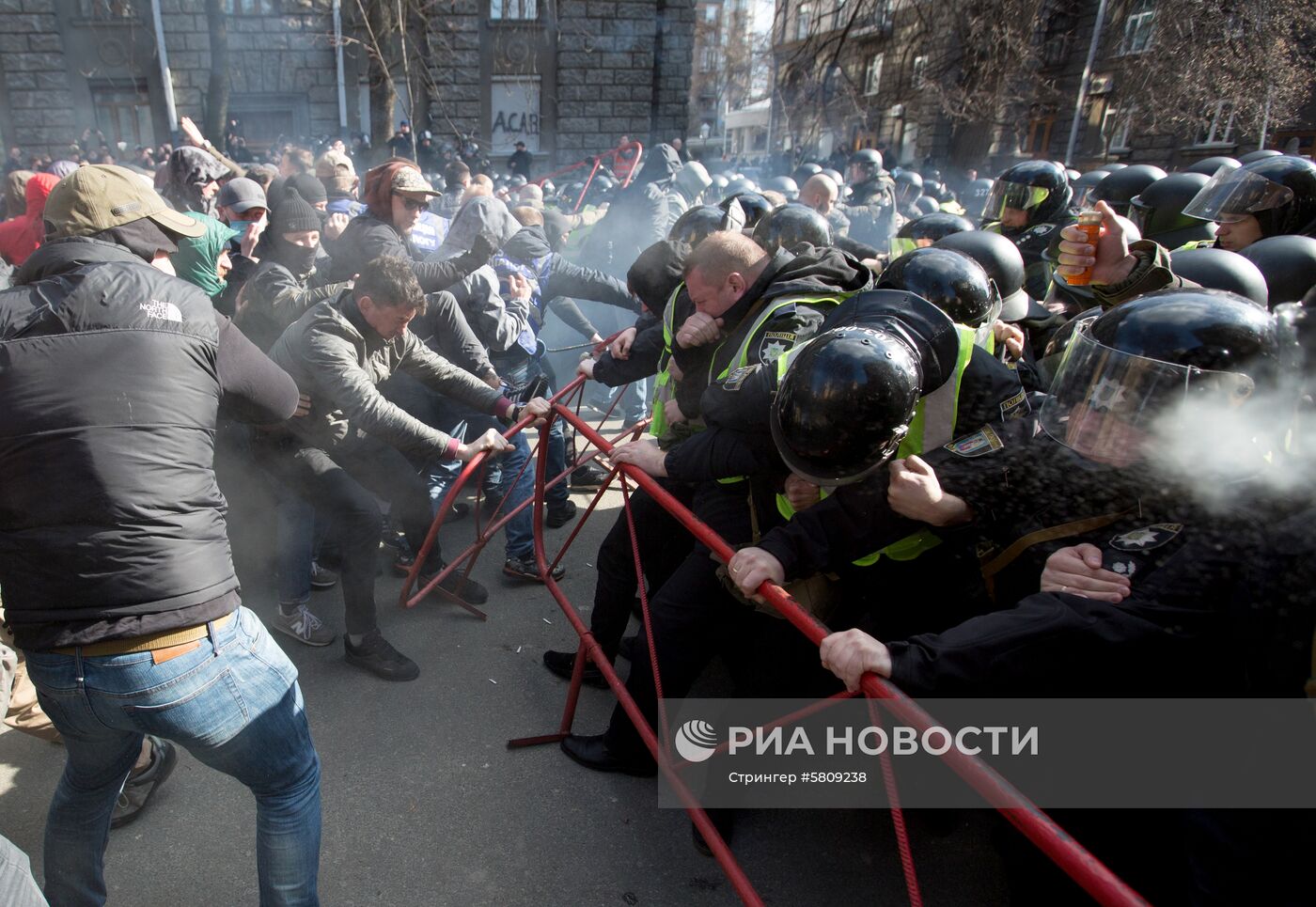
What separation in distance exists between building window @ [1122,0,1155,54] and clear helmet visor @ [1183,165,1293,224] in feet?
54.6

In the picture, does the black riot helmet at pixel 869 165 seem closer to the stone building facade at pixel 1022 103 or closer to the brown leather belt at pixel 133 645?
the stone building facade at pixel 1022 103

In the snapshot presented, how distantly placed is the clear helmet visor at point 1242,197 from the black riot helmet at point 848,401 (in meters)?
3.31

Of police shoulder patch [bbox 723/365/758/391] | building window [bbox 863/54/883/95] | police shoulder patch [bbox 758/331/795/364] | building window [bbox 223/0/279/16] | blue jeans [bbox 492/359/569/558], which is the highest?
building window [bbox 863/54/883/95]

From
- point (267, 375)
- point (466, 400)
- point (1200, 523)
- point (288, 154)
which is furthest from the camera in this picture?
point (288, 154)

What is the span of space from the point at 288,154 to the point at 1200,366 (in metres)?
8.96

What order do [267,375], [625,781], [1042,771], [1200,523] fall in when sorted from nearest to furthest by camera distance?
1. [1200,523]
2. [1042,771]
3. [267,375]
4. [625,781]

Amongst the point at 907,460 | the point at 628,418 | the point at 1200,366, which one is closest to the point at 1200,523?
the point at 1200,366

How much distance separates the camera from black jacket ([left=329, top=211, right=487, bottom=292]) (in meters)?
4.19

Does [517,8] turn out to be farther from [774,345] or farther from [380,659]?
[774,345]

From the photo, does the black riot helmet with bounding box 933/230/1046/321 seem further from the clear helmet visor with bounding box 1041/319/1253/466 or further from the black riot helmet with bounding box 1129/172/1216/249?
the black riot helmet with bounding box 1129/172/1216/249

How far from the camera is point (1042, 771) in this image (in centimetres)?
173

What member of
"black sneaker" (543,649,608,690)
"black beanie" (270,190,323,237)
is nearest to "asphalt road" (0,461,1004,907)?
"black sneaker" (543,649,608,690)

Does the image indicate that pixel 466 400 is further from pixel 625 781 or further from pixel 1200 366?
pixel 1200 366

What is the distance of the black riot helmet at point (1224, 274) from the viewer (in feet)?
9.46
